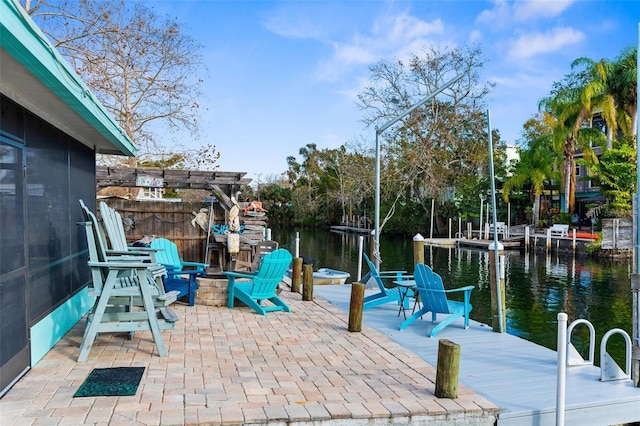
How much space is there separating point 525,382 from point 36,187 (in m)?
4.91

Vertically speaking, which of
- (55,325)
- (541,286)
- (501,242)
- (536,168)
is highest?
(536,168)

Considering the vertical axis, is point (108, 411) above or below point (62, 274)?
below

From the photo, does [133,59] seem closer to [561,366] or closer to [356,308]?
[356,308]

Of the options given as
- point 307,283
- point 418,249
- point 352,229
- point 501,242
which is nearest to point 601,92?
point 501,242

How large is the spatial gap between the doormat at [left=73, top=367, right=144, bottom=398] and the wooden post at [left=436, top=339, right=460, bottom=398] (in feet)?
7.97

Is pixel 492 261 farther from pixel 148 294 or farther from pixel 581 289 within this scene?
pixel 581 289

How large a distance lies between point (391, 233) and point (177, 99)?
30615 millimetres

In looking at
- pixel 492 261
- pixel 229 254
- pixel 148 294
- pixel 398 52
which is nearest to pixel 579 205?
pixel 398 52

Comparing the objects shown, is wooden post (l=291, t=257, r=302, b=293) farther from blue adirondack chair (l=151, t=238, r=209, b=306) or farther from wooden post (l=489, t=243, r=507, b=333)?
wooden post (l=489, t=243, r=507, b=333)

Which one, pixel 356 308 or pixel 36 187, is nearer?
pixel 36 187

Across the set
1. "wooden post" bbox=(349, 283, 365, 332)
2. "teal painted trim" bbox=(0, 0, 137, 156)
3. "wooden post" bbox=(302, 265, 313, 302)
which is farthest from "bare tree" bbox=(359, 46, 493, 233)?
"teal painted trim" bbox=(0, 0, 137, 156)

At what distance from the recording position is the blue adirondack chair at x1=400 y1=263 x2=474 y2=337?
652cm

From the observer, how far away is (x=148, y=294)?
4770 millimetres

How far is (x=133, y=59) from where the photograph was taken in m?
16.5
